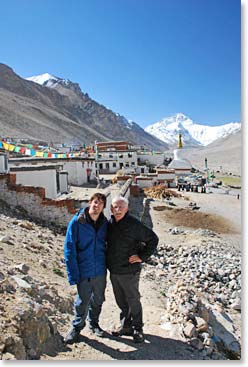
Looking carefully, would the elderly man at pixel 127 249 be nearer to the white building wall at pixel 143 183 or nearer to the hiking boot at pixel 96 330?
the hiking boot at pixel 96 330

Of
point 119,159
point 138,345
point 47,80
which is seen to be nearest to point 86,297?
point 138,345

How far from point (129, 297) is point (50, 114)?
9140 cm

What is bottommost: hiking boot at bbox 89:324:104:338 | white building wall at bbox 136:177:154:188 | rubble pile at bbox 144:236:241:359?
rubble pile at bbox 144:236:241:359

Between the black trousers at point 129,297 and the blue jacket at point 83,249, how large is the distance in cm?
21

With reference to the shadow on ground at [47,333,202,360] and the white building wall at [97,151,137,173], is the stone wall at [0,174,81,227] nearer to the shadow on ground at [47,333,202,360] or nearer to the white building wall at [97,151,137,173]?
the shadow on ground at [47,333,202,360]

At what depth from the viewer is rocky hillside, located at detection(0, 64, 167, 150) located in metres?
67.9

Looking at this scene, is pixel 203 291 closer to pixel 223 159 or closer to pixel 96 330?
pixel 96 330

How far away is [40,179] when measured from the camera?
9.92m

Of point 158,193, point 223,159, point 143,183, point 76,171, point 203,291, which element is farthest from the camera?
point 223,159

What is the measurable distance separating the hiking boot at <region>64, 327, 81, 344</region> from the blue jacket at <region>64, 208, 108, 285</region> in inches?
16.9

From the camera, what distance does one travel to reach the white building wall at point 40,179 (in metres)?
9.78

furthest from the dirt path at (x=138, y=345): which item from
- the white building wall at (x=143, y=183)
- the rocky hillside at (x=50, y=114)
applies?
the rocky hillside at (x=50, y=114)

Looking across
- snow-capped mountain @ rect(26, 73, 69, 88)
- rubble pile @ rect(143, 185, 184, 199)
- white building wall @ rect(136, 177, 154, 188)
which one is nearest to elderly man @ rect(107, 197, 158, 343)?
rubble pile @ rect(143, 185, 184, 199)

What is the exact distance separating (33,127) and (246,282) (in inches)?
2792
